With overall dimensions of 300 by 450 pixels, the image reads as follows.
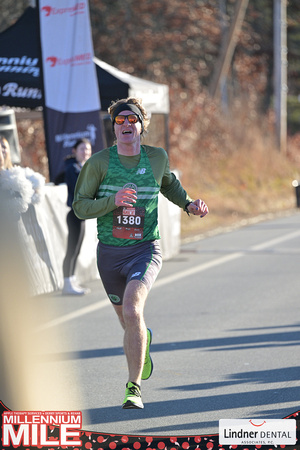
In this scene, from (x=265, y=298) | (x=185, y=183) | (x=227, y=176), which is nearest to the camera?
(x=265, y=298)

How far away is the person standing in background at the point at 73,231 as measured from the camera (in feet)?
32.8

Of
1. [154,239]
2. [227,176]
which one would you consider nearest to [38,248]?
[154,239]

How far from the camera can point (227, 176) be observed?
24969mm

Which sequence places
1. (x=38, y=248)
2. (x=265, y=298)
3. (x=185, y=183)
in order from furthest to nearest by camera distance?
1. (x=185, y=183)
2. (x=265, y=298)
3. (x=38, y=248)

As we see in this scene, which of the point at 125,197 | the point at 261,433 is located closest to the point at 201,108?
the point at 125,197

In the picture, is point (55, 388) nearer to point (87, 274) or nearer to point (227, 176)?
point (87, 274)

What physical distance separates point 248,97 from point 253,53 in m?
9.06

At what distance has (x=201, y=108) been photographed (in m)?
25.5

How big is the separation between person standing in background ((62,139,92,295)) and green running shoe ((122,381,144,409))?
4916 millimetres

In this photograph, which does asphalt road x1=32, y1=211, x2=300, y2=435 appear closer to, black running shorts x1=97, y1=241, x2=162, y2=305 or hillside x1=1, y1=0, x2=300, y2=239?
black running shorts x1=97, y1=241, x2=162, y2=305

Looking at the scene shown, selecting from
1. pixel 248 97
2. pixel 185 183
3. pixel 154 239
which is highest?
pixel 248 97

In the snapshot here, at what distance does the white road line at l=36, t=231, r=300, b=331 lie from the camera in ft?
28.5

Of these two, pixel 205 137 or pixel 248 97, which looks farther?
pixel 248 97

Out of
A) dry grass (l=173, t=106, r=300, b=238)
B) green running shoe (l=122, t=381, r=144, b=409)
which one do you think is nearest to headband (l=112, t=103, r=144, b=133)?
green running shoe (l=122, t=381, r=144, b=409)
